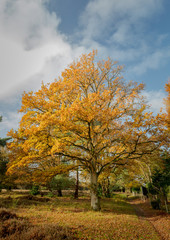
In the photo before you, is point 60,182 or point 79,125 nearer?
point 79,125

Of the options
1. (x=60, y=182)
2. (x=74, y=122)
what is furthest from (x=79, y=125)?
(x=60, y=182)

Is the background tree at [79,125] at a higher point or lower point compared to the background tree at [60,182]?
higher

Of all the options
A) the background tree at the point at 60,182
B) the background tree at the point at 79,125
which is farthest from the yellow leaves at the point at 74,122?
the background tree at the point at 60,182

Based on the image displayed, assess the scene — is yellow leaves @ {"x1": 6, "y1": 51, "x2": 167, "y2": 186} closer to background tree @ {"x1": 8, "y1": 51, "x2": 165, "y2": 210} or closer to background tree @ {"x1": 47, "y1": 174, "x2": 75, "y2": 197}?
background tree @ {"x1": 8, "y1": 51, "x2": 165, "y2": 210}

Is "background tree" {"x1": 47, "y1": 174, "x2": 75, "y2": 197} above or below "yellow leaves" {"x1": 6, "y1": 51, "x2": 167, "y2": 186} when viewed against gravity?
below

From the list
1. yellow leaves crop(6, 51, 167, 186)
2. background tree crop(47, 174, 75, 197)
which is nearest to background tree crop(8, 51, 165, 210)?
yellow leaves crop(6, 51, 167, 186)

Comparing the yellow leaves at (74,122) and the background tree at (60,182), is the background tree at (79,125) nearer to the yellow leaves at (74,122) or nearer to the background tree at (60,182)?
the yellow leaves at (74,122)

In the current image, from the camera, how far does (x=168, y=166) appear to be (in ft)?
48.6

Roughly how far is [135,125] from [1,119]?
2565cm

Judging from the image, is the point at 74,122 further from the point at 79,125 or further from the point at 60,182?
the point at 60,182

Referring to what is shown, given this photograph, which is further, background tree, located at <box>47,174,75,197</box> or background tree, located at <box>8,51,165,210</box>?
background tree, located at <box>47,174,75,197</box>

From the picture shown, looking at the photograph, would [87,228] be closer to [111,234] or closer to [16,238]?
[111,234]

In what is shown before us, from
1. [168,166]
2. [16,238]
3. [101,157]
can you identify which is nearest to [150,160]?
[168,166]

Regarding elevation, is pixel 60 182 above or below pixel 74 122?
below
